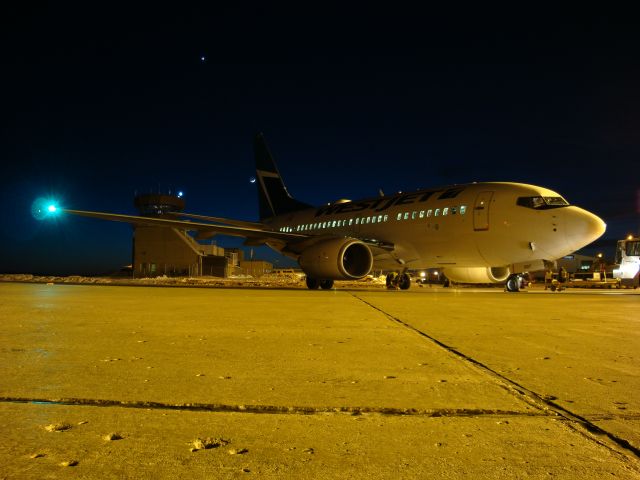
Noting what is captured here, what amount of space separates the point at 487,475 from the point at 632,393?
63.0 inches

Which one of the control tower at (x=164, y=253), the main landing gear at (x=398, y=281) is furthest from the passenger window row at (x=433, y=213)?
the control tower at (x=164, y=253)

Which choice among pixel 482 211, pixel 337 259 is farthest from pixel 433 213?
pixel 337 259

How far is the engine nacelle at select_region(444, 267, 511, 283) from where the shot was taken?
1608 cm

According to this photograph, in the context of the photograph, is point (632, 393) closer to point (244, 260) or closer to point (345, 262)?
point (345, 262)

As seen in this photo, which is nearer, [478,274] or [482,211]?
[482,211]

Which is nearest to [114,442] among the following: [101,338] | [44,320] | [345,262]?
[101,338]

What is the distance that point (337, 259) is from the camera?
51.4ft

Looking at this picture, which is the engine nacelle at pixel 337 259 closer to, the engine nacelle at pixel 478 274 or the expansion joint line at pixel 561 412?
the engine nacelle at pixel 478 274

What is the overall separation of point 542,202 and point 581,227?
1.18 meters

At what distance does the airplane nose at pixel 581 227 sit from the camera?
13.5 metres

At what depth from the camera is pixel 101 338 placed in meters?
4.83

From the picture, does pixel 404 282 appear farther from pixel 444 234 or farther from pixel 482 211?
pixel 482 211

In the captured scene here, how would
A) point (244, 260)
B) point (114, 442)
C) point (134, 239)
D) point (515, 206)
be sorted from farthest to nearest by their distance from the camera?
point (244, 260), point (134, 239), point (515, 206), point (114, 442)

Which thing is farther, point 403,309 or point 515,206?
point 515,206
